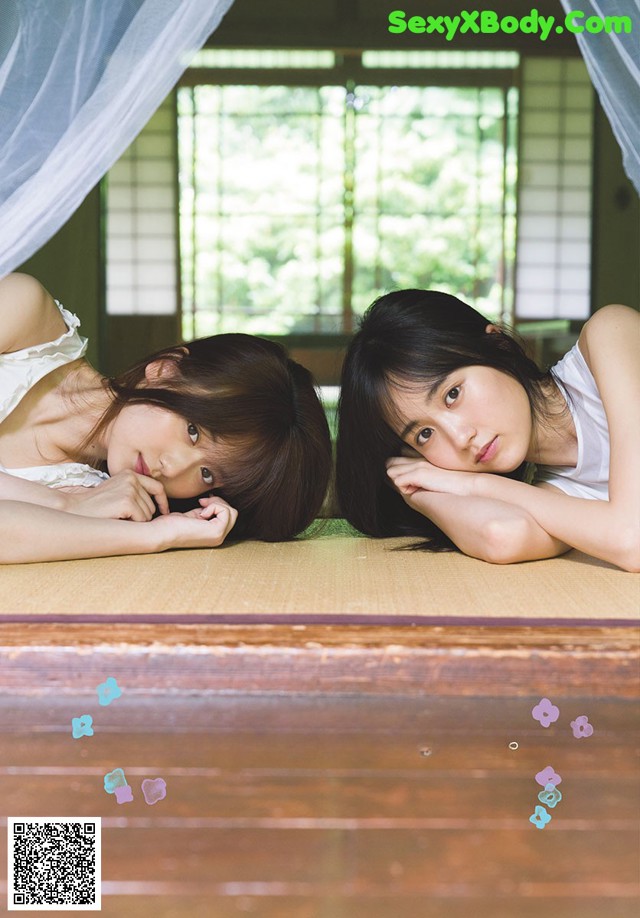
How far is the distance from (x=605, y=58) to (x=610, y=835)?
1157 mm

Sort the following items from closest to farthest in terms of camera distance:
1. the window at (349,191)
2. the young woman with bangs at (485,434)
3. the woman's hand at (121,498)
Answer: the young woman with bangs at (485,434) < the woman's hand at (121,498) < the window at (349,191)

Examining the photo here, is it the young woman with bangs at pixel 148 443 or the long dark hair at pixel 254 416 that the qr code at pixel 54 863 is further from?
the long dark hair at pixel 254 416

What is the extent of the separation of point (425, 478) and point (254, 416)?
337mm

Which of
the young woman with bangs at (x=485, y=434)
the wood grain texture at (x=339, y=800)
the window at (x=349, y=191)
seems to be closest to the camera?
the wood grain texture at (x=339, y=800)

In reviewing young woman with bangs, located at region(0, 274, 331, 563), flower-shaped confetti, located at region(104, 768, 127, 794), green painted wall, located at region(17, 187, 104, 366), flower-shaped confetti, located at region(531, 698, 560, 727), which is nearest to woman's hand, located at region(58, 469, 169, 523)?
young woman with bangs, located at region(0, 274, 331, 563)

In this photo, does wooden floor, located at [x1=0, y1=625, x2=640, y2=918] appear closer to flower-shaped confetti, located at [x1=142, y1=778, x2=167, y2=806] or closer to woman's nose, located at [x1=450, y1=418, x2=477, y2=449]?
flower-shaped confetti, located at [x1=142, y1=778, x2=167, y2=806]

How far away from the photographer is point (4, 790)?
3.89 ft

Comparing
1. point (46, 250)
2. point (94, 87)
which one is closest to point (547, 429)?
point (94, 87)

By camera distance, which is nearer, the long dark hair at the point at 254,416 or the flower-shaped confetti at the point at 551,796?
the flower-shaped confetti at the point at 551,796

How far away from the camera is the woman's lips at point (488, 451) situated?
5.39 ft

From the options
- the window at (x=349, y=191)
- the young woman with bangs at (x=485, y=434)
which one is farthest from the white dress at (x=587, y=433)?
the window at (x=349, y=191)

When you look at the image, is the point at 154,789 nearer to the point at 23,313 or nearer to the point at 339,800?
the point at 339,800

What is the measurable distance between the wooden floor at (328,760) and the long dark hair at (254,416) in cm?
54

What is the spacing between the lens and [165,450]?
1682 mm
